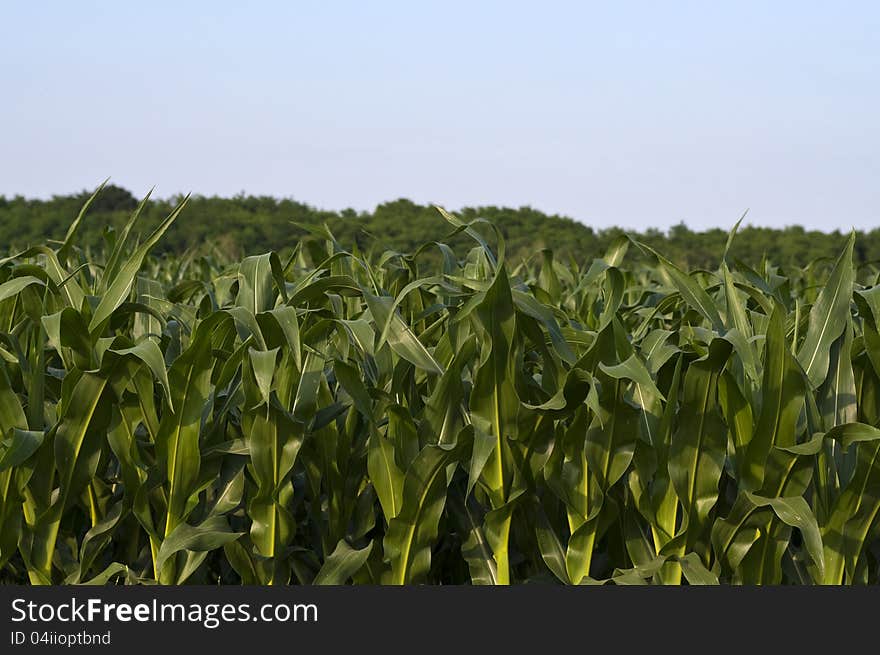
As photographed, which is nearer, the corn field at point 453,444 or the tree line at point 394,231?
the corn field at point 453,444

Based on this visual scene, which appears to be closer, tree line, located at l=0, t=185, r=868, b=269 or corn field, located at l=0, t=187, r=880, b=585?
corn field, located at l=0, t=187, r=880, b=585

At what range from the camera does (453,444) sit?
6.48 feet

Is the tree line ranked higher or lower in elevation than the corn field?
higher

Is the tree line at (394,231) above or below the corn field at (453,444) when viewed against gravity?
above

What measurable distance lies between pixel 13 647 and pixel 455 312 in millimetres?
1188

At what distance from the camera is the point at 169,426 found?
200 centimetres

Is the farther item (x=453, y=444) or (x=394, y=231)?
(x=394, y=231)

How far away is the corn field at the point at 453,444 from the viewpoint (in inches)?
76.7

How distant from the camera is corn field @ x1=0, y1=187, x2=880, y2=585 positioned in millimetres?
1948

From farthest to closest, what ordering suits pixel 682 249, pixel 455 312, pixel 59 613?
1. pixel 682 249
2. pixel 455 312
3. pixel 59 613

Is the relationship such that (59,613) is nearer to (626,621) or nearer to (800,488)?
(626,621)

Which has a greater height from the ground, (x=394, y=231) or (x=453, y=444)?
(x=394, y=231)

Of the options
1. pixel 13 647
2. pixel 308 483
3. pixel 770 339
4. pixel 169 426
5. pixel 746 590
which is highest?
pixel 770 339

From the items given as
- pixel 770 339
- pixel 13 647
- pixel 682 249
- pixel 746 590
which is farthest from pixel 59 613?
pixel 682 249
